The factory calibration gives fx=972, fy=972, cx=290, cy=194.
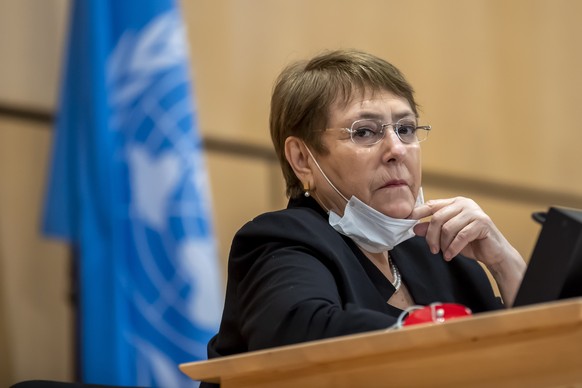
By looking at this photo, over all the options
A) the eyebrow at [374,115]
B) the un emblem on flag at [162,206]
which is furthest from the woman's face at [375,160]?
the un emblem on flag at [162,206]

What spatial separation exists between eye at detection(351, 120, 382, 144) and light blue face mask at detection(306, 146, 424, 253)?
0.14 meters

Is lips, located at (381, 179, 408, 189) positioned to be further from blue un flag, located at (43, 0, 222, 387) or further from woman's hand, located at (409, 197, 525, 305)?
blue un flag, located at (43, 0, 222, 387)

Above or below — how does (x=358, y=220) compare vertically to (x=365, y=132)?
below

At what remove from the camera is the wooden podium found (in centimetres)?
143

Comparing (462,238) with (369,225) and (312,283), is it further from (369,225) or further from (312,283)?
(312,283)

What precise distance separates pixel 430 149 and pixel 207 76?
1.29 metres

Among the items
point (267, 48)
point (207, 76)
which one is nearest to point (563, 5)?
point (267, 48)

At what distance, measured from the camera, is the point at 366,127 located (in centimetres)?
223

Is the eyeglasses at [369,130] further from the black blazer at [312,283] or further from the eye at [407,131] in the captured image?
the black blazer at [312,283]

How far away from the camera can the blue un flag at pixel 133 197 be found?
354 centimetres

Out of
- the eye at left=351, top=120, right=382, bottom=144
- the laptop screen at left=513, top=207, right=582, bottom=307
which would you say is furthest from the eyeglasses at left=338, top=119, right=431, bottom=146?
the laptop screen at left=513, top=207, right=582, bottom=307

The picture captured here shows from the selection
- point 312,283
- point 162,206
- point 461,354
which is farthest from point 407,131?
point 162,206

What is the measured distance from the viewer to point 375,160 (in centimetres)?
223

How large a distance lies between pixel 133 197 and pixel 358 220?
158 centimetres
